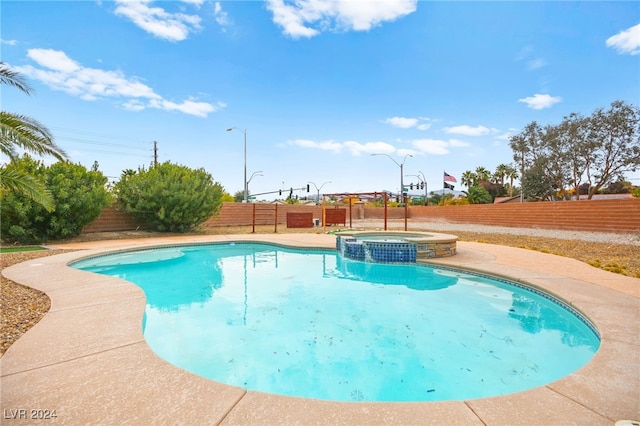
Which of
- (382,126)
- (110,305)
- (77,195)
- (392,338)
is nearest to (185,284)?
(110,305)

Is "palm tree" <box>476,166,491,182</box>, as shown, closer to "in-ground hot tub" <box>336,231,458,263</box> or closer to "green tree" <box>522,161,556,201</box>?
"green tree" <box>522,161,556,201</box>

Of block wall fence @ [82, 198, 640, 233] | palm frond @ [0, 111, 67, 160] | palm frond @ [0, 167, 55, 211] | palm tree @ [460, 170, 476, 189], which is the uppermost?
palm tree @ [460, 170, 476, 189]

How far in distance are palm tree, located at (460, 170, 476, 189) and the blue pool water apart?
2221 inches

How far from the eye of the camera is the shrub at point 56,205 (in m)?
10.9

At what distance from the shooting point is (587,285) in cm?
548

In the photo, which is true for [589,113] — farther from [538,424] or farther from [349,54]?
[538,424]

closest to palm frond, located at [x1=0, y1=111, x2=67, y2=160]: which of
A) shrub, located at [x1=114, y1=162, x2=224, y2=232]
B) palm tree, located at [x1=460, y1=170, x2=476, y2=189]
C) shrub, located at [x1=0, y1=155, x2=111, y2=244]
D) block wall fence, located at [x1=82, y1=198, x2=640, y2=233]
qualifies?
shrub, located at [x1=0, y1=155, x2=111, y2=244]

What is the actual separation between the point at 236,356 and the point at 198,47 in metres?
15.6

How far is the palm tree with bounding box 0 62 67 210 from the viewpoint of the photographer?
223 inches

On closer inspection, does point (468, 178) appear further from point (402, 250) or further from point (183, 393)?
point (183, 393)

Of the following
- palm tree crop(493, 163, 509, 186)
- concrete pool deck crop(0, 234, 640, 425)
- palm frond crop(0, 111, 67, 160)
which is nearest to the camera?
concrete pool deck crop(0, 234, 640, 425)

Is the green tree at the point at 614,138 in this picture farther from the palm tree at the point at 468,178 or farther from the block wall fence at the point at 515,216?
the palm tree at the point at 468,178

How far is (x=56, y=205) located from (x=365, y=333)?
1257 centimetres

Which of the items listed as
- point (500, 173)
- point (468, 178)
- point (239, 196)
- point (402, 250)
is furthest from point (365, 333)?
point (239, 196)
